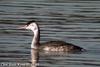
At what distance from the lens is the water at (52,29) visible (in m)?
19.8

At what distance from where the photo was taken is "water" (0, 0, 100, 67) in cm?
1975

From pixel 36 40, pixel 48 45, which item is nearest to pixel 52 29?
pixel 36 40

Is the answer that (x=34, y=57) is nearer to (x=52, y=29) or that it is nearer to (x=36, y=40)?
(x=36, y=40)

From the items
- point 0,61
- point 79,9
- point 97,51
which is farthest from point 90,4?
point 0,61

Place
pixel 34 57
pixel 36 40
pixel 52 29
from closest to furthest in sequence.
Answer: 1. pixel 34 57
2. pixel 36 40
3. pixel 52 29

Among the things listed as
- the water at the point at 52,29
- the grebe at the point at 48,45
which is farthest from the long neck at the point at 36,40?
the water at the point at 52,29

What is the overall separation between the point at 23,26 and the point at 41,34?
0.86m

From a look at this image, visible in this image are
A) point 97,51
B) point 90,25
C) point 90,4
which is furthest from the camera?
point 90,4

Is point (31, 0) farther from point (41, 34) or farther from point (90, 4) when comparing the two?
point (41, 34)

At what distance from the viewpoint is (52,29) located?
78.5 feet

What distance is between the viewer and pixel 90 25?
24562mm

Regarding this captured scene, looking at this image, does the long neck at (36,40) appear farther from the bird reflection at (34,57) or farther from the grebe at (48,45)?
the bird reflection at (34,57)

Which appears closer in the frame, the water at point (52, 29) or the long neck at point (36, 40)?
the water at point (52, 29)

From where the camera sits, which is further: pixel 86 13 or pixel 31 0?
pixel 31 0
